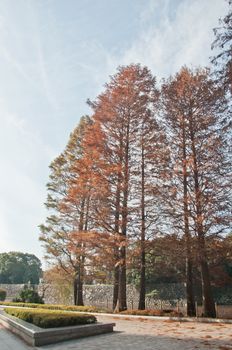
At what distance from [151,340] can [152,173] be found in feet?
30.9

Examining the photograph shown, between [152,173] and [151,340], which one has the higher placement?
[152,173]

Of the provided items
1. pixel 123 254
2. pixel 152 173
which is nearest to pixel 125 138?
pixel 152 173

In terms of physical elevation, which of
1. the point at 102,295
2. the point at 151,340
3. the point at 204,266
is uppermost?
the point at 204,266

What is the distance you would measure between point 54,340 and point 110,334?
1726 millimetres

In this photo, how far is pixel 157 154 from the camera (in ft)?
53.9

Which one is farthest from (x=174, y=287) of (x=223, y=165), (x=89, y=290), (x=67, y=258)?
(x=223, y=165)

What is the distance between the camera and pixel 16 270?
225ft

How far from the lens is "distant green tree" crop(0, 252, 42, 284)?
221 feet

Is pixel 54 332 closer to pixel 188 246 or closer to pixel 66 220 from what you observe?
pixel 188 246

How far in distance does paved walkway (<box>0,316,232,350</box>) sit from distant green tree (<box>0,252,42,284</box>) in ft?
194

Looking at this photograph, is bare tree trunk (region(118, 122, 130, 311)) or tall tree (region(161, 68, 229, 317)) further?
bare tree trunk (region(118, 122, 130, 311))

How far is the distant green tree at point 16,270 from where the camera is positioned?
67438mm

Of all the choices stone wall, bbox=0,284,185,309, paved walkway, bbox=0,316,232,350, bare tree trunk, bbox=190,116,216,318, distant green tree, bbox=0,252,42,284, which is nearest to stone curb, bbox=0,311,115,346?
paved walkway, bbox=0,316,232,350

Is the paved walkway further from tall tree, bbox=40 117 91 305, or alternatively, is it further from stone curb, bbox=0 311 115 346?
tall tree, bbox=40 117 91 305
